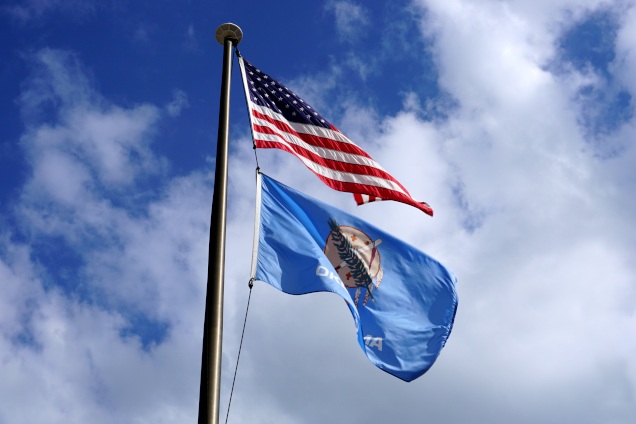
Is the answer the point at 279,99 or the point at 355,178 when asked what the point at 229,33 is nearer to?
the point at 279,99

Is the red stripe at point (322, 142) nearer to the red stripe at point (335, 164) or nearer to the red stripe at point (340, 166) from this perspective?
the red stripe at point (335, 164)

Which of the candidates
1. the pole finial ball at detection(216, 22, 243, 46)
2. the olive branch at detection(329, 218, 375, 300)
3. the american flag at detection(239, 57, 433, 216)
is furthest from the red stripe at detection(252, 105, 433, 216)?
the pole finial ball at detection(216, 22, 243, 46)

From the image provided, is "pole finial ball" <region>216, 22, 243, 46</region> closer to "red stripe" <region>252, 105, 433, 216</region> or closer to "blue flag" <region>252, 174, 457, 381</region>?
"red stripe" <region>252, 105, 433, 216</region>

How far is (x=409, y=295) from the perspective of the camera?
14.0 metres

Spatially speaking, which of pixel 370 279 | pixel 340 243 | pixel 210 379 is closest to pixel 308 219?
pixel 340 243

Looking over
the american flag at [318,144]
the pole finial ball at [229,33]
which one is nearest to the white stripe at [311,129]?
the american flag at [318,144]

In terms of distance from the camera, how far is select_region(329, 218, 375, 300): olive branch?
538 inches

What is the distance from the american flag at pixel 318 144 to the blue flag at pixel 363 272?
708 millimetres

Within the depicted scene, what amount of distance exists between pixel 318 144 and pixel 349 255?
2.30 meters

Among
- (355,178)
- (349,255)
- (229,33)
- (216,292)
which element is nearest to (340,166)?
(355,178)

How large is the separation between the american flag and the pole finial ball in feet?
2.15

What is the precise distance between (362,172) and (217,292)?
5250 mm

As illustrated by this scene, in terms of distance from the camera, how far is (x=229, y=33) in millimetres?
14508

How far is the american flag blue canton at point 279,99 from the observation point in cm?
1466
